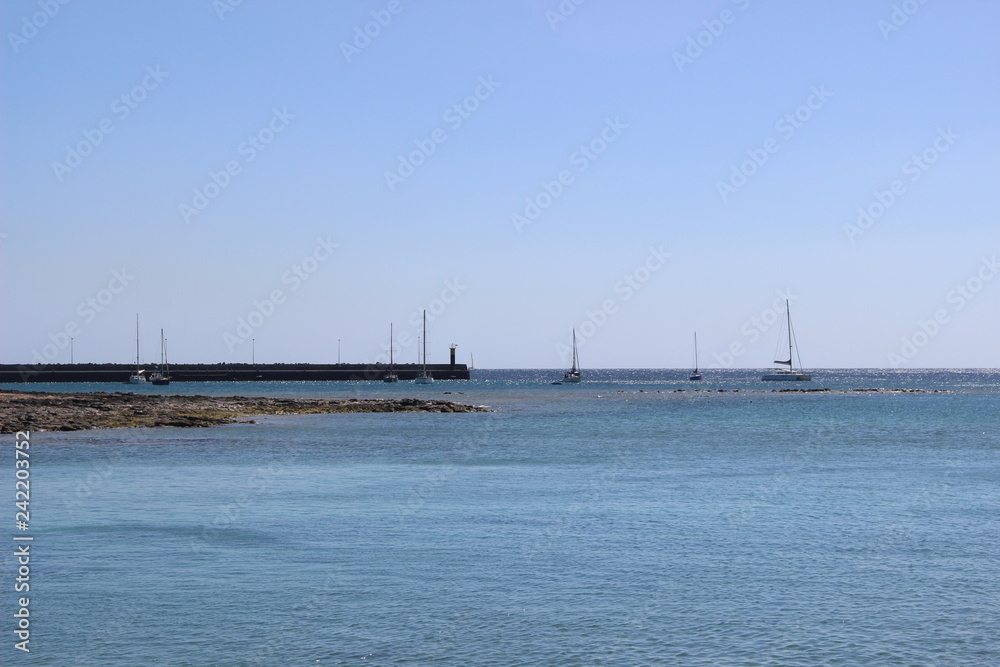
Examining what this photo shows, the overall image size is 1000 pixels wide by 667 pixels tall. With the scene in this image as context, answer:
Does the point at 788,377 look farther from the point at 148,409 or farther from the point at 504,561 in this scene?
the point at 504,561

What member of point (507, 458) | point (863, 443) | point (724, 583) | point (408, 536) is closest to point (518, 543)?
point (408, 536)

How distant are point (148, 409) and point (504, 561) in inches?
2512

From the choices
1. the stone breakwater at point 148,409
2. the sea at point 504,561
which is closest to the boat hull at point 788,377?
the stone breakwater at point 148,409

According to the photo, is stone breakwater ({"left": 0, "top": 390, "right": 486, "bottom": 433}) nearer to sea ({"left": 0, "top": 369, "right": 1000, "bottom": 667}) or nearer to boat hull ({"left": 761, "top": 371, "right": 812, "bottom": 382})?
sea ({"left": 0, "top": 369, "right": 1000, "bottom": 667})

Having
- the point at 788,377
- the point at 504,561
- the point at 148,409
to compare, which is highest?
the point at 788,377

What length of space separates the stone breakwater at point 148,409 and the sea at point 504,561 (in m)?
17.9

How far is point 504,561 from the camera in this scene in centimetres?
2186

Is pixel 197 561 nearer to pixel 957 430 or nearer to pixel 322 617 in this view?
pixel 322 617

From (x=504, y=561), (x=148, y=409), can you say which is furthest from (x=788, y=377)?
(x=504, y=561)

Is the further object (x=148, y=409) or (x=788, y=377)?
(x=788, y=377)

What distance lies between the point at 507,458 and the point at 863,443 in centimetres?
2324

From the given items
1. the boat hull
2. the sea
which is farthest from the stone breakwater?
the boat hull

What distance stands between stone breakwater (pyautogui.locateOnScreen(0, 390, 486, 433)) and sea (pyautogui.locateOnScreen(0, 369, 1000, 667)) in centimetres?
1794

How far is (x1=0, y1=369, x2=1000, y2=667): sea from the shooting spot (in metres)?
15.9
